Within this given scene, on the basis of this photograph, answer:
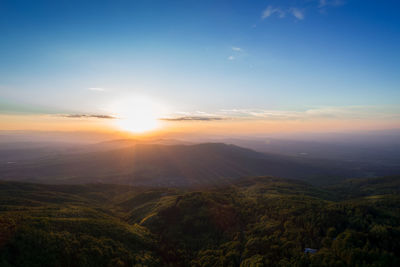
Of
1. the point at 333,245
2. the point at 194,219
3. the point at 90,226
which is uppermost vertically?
the point at 333,245

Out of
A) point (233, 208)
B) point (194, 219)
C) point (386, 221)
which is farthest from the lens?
point (233, 208)

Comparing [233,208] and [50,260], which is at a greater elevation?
[50,260]

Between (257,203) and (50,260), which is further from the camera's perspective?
(257,203)

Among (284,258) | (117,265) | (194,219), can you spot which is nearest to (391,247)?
(284,258)

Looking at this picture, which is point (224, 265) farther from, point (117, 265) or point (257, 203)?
point (257, 203)

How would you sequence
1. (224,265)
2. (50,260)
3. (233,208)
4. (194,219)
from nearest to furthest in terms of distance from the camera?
(50,260)
(224,265)
(194,219)
(233,208)

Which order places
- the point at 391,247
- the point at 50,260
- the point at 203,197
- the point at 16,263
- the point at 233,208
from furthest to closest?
1. the point at 203,197
2. the point at 233,208
3. the point at 391,247
4. the point at 50,260
5. the point at 16,263

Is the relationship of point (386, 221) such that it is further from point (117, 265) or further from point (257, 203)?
point (117, 265)

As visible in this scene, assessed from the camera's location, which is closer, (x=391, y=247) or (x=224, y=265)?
(x=391, y=247)

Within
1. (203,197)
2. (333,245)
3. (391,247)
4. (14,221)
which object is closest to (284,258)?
(333,245)
